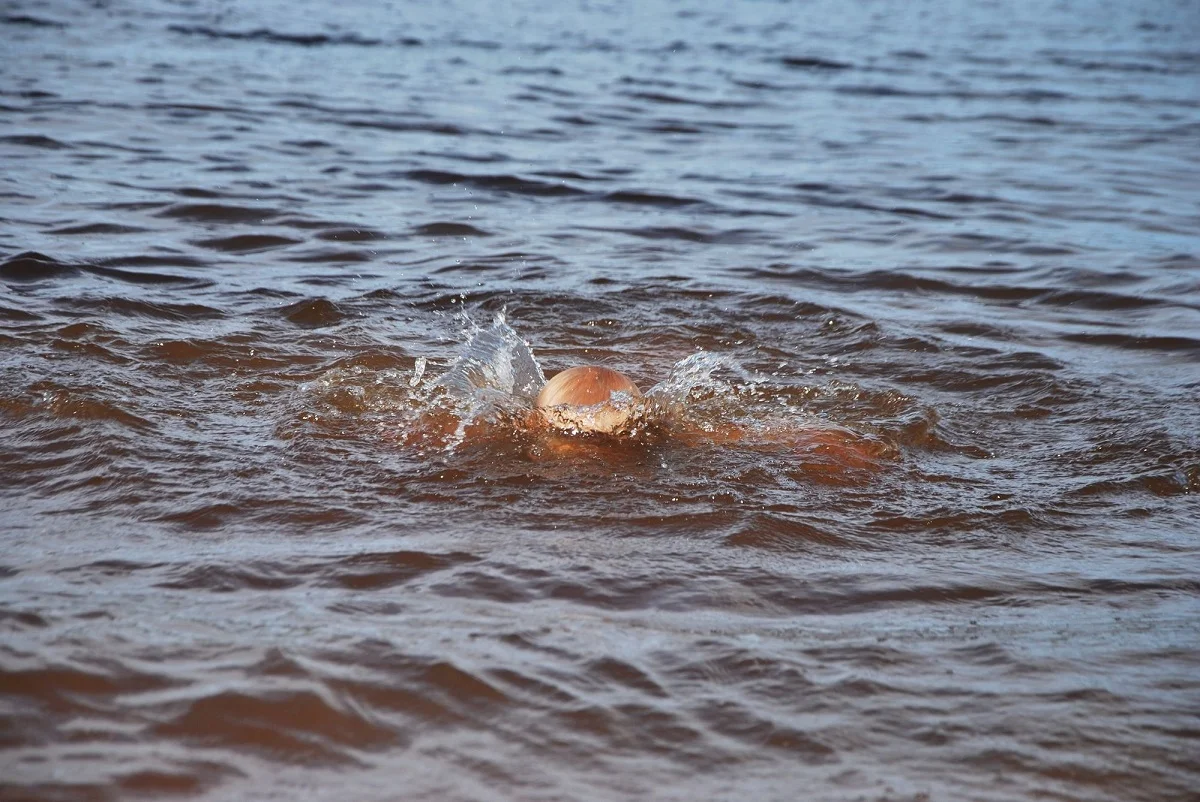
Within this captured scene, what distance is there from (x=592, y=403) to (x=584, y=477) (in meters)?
0.41

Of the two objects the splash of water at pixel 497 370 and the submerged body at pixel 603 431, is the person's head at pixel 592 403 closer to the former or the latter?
the submerged body at pixel 603 431

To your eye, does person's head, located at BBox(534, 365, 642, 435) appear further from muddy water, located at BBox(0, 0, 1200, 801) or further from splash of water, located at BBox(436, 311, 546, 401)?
splash of water, located at BBox(436, 311, 546, 401)

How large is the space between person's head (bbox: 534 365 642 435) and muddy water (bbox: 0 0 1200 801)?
0.13m

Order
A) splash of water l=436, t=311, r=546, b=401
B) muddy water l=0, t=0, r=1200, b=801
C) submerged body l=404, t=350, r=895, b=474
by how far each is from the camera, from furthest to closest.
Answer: splash of water l=436, t=311, r=546, b=401 → submerged body l=404, t=350, r=895, b=474 → muddy water l=0, t=0, r=1200, b=801

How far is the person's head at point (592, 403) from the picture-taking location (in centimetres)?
473

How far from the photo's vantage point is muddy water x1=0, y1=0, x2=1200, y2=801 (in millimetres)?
2789

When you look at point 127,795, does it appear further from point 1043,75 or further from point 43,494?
point 1043,75

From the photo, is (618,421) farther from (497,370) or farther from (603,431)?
(497,370)

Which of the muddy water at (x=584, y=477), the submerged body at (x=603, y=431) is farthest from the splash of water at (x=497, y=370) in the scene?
the submerged body at (x=603, y=431)

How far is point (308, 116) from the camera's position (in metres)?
12.5

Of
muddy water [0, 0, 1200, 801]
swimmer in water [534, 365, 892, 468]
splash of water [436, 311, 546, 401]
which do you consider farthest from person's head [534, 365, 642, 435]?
splash of water [436, 311, 546, 401]

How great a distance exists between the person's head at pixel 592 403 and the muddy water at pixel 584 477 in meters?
0.13

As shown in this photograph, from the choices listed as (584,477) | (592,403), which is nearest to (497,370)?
(592,403)

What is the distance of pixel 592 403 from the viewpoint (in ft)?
15.6
